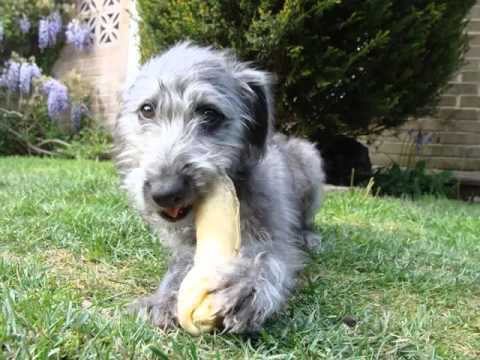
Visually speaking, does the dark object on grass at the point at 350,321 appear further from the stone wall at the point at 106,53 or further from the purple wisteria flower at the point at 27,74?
the purple wisteria flower at the point at 27,74

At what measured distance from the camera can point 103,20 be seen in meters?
9.85

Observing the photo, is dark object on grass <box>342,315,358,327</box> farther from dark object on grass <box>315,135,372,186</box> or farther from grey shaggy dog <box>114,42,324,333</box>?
dark object on grass <box>315,135,372,186</box>

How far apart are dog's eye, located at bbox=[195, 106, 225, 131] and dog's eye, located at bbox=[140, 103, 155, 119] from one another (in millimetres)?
217

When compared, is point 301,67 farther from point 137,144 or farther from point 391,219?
point 137,144

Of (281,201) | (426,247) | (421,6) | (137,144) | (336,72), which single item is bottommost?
(426,247)

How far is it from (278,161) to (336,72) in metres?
2.53

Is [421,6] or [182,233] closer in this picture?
[182,233]

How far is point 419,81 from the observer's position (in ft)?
20.6

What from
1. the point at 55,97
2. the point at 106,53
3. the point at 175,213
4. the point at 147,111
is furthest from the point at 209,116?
the point at 106,53

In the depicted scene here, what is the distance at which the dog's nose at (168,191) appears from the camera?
213 cm

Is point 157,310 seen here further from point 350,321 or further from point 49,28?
point 49,28

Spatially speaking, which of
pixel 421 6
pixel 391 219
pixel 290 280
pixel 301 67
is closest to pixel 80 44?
pixel 301 67

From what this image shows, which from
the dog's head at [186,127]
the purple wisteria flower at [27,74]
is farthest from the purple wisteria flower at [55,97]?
the dog's head at [186,127]

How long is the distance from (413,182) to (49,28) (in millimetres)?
6690
